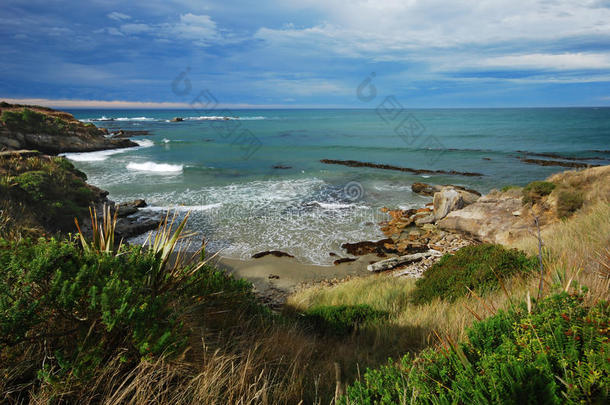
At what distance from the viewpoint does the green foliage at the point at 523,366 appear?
1.70 m

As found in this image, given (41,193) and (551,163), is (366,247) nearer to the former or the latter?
(41,193)

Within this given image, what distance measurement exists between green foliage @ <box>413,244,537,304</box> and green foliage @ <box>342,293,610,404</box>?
3.67m

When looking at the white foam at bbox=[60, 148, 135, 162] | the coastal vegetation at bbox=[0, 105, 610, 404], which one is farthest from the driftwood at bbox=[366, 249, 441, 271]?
the white foam at bbox=[60, 148, 135, 162]

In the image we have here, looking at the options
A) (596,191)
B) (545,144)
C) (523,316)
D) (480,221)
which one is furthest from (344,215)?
(545,144)

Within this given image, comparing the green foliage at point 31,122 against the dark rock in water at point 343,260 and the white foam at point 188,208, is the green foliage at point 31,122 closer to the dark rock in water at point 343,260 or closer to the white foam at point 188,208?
the white foam at point 188,208

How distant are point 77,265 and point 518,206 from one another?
15596 mm

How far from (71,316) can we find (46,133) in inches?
1675

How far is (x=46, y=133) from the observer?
3441 centimetres

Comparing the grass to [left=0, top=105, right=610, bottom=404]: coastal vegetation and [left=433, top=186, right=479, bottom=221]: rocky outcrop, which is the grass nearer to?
[left=0, top=105, right=610, bottom=404]: coastal vegetation

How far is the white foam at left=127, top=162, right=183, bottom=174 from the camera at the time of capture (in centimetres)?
2991

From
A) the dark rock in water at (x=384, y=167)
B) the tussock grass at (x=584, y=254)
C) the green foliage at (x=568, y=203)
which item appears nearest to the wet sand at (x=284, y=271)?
the tussock grass at (x=584, y=254)

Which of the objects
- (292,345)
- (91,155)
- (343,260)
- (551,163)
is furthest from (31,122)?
(551,163)

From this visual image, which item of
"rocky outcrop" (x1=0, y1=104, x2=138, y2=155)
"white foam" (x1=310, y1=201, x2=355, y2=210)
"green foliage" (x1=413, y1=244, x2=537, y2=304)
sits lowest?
"white foam" (x1=310, y1=201, x2=355, y2=210)

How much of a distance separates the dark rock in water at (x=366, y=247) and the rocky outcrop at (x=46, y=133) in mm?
28977
